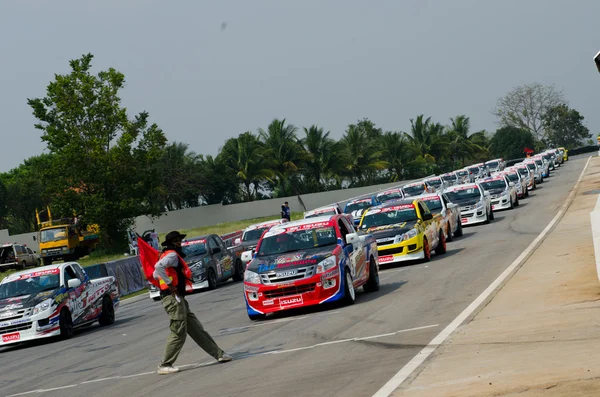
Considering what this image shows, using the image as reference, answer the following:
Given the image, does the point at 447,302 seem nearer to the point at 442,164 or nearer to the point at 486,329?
the point at 486,329

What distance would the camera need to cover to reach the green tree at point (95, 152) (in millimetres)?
60750

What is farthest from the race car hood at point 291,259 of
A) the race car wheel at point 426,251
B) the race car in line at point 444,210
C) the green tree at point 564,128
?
the green tree at point 564,128

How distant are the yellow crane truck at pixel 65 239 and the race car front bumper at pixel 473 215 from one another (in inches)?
1231

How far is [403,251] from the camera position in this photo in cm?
2322

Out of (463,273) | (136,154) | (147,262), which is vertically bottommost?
(463,273)

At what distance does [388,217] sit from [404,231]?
1.63m

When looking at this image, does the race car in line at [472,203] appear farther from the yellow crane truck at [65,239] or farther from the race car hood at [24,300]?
the yellow crane truck at [65,239]

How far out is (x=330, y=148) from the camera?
95875 millimetres

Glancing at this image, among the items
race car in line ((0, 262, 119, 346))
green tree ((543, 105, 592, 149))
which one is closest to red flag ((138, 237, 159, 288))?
race car in line ((0, 262, 119, 346))

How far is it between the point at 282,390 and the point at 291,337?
4228 millimetres

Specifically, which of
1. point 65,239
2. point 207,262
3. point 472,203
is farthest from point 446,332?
point 65,239

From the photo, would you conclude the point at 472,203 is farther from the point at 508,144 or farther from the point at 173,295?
the point at 508,144

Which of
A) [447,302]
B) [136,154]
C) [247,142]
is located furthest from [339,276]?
[247,142]

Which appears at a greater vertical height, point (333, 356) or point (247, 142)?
point (247, 142)
